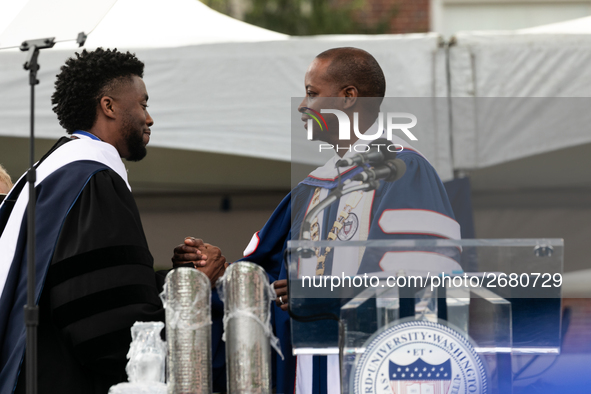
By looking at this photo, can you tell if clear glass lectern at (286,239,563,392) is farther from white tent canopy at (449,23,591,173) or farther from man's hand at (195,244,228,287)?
white tent canopy at (449,23,591,173)

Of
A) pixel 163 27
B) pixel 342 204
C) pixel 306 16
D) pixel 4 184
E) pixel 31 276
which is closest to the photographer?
pixel 31 276

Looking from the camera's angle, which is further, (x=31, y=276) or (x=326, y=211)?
(x=326, y=211)

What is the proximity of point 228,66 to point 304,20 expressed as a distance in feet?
17.9

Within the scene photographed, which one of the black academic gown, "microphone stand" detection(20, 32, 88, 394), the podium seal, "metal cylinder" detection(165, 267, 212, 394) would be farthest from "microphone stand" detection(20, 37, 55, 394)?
the podium seal

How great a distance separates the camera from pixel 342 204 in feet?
6.04

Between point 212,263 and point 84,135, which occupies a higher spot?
point 84,135

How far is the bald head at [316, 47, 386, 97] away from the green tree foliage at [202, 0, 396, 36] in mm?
6539

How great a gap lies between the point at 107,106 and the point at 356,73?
94 centimetres

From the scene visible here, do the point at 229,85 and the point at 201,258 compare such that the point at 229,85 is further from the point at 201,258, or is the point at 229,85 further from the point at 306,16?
the point at 306,16

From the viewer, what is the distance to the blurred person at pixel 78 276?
203 centimetres

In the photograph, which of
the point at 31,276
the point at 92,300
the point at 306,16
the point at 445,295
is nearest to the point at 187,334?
the point at 31,276

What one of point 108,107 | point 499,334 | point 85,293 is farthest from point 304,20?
point 499,334

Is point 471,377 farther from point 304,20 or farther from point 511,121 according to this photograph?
point 304,20

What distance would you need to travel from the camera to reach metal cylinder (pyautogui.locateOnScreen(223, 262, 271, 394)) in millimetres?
1450
